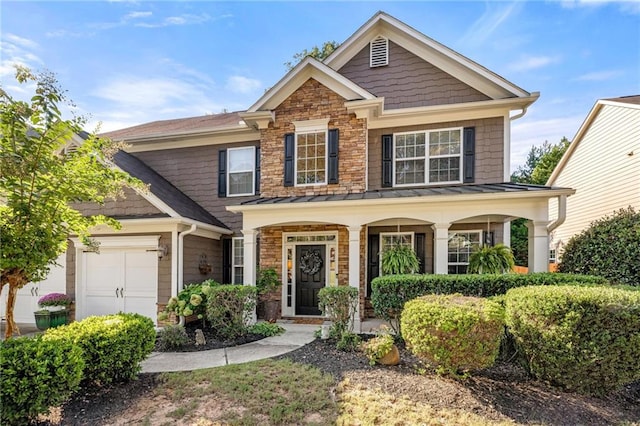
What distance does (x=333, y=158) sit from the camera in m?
9.55

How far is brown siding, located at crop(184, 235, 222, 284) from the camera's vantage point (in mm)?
9406

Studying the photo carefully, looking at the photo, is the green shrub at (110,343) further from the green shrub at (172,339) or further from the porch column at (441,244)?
the porch column at (441,244)

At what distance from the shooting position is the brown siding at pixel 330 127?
9445 millimetres

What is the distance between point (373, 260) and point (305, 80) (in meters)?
5.52

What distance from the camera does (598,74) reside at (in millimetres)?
11445

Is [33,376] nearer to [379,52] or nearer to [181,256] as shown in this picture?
[181,256]

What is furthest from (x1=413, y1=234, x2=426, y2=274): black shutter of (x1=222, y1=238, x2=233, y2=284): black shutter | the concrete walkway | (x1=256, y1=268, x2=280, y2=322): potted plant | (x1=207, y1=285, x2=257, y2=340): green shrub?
(x1=222, y1=238, x2=233, y2=284): black shutter

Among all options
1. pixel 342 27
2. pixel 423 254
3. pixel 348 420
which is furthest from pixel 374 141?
pixel 348 420

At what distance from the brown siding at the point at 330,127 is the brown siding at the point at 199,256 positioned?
2369 millimetres

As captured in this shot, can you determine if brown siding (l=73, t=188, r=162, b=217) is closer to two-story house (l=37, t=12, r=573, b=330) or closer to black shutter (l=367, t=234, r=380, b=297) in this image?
two-story house (l=37, t=12, r=573, b=330)

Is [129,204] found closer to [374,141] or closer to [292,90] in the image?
[292,90]

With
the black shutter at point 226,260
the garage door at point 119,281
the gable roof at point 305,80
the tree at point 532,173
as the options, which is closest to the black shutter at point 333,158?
the gable roof at point 305,80

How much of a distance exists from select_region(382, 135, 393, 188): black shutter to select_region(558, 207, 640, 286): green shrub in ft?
17.6

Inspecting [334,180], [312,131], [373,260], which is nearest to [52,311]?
[334,180]
